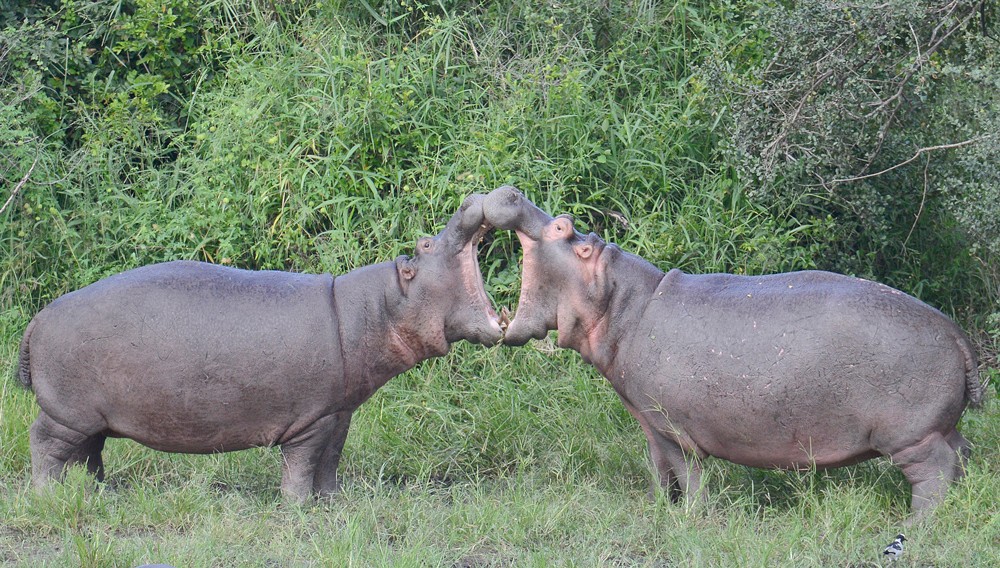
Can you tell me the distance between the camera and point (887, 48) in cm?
632

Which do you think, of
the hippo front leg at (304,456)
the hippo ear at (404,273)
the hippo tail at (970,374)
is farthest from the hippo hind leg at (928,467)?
the hippo front leg at (304,456)

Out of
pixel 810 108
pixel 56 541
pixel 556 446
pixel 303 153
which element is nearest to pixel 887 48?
pixel 810 108

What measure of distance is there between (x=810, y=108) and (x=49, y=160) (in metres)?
4.99

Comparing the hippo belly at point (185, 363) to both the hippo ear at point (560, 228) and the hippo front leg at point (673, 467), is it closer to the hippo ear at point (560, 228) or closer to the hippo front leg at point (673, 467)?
the hippo ear at point (560, 228)

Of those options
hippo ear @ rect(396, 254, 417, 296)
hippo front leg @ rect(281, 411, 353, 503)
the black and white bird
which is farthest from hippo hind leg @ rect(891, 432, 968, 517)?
hippo front leg @ rect(281, 411, 353, 503)

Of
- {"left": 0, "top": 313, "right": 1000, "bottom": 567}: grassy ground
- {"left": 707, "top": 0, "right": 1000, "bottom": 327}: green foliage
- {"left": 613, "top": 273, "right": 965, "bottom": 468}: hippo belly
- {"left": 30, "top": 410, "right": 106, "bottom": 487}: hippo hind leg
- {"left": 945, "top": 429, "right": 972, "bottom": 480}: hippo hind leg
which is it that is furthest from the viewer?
{"left": 707, "top": 0, "right": 1000, "bottom": 327}: green foliage

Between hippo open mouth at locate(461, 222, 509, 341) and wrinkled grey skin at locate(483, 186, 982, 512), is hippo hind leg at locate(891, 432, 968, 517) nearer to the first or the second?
wrinkled grey skin at locate(483, 186, 982, 512)

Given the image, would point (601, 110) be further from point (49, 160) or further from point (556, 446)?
point (49, 160)

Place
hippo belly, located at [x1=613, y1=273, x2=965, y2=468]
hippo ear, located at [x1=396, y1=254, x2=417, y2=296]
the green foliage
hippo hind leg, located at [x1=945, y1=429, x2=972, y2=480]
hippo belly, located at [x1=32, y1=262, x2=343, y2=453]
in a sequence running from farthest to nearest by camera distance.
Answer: the green foliage < hippo ear, located at [x1=396, y1=254, x2=417, y2=296] < hippo belly, located at [x1=32, y1=262, x2=343, y2=453] < hippo hind leg, located at [x1=945, y1=429, x2=972, y2=480] < hippo belly, located at [x1=613, y1=273, x2=965, y2=468]

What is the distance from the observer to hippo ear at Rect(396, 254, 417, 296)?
537 centimetres

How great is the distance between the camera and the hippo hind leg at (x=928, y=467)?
4.88 m

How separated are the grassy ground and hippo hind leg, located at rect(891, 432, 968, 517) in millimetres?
69

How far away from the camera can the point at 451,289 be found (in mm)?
5355

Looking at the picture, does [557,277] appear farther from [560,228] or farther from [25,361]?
[25,361]
